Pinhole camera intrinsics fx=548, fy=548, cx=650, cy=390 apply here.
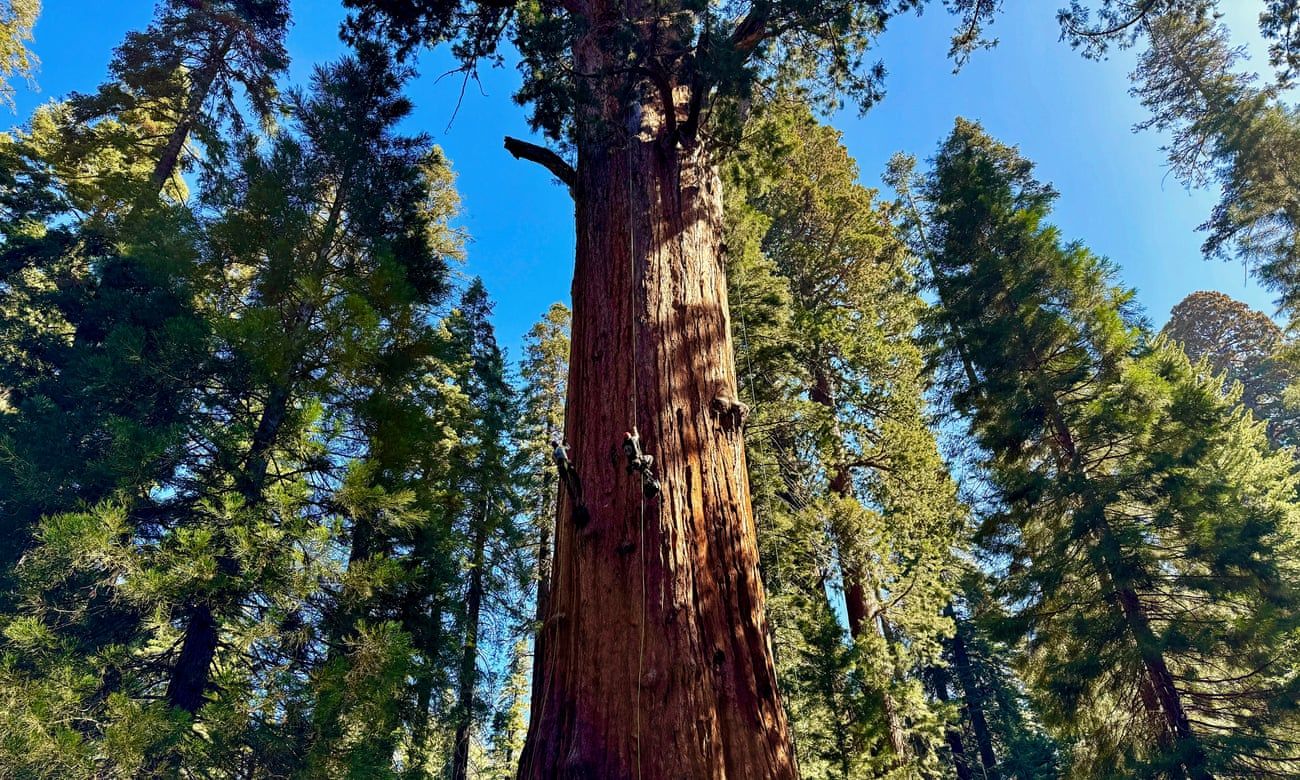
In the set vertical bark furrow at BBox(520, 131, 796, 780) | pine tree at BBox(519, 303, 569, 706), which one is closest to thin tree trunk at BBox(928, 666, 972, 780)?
pine tree at BBox(519, 303, 569, 706)

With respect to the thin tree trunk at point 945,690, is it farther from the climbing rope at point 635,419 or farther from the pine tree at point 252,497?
the climbing rope at point 635,419

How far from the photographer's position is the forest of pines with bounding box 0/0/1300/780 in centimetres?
246

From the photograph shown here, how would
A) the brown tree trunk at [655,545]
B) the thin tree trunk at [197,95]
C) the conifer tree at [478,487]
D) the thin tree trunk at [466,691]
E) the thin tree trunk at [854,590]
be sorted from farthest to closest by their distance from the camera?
the thin tree trunk at [197,95] < the conifer tree at [478,487] < the thin tree trunk at [466,691] < the thin tree trunk at [854,590] < the brown tree trunk at [655,545]

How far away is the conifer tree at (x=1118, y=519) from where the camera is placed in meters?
7.41

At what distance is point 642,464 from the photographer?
2.05m

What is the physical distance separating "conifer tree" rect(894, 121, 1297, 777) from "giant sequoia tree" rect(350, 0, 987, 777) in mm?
8023

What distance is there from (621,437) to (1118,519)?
Answer: 388 inches

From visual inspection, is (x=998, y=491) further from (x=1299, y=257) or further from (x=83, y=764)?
(x=83, y=764)

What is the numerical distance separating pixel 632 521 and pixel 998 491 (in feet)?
31.9

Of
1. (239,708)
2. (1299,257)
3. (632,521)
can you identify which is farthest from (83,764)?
(1299,257)

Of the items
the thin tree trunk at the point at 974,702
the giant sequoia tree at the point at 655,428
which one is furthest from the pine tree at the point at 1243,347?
the giant sequoia tree at the point at 655,428

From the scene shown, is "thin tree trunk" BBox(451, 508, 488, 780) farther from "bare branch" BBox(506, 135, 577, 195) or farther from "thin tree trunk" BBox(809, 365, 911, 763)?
"bare branch" BBox(506, 135, 577, 195)

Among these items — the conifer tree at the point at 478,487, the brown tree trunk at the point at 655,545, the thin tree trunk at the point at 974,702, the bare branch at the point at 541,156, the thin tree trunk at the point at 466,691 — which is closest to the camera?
the brown tree trunk at the point at 655,545

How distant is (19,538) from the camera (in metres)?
6.18
